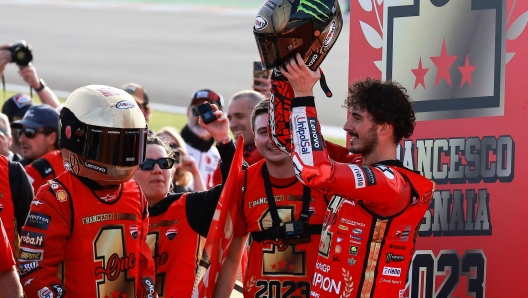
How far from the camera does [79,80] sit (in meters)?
22.3

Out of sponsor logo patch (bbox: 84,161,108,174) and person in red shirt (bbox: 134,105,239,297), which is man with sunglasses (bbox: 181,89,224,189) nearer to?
person in red shirt (bbox: 134,105,239,297)

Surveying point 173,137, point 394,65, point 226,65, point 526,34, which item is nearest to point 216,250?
point 394,65

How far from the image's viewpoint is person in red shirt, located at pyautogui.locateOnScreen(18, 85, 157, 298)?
394 cm

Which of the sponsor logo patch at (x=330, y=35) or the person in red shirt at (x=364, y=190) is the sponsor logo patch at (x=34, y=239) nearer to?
the person in red shirt at (x=364, y=190)

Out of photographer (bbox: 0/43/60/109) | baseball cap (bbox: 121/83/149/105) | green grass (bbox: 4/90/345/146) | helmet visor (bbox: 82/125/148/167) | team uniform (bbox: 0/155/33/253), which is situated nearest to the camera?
helmet visor (bbox: 82/125/148/167)

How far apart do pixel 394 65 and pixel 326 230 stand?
1547 mm

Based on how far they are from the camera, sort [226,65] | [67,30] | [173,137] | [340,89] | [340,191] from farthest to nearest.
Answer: [67,30]
[226,65]
[340,89]
[173,137]
[340,191]

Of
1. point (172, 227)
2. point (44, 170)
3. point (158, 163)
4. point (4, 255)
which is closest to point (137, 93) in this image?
point (44, 170)

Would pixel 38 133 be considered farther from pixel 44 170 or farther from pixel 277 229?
pixel 277 229

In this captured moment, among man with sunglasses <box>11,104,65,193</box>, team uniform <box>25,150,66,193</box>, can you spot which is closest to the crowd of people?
team uniform <box>25,150,66,193</box>

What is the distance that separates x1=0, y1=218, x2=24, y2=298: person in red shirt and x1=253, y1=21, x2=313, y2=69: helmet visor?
148 cm

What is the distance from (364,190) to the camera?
12.8ft

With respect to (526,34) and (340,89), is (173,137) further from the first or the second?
(340,89)

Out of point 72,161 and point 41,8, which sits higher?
point 41,8
